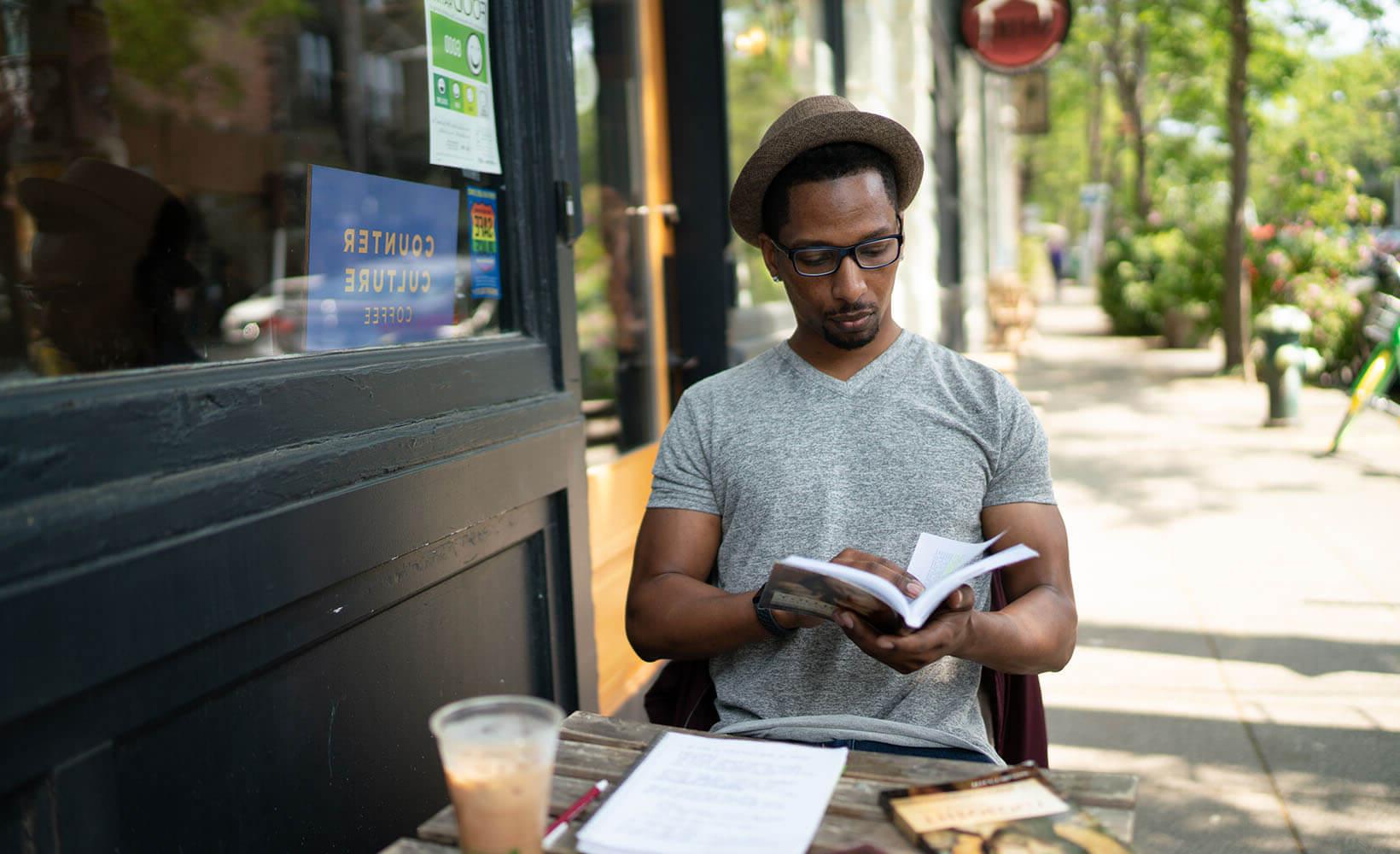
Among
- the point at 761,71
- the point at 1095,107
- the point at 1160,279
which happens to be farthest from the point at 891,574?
the point at 1095,107

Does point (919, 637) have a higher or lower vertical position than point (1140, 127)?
lower

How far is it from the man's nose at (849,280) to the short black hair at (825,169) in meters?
0.14

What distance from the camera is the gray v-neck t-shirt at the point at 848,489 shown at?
1938mm

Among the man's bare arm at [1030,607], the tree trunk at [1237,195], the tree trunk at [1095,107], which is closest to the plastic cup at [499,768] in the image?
the man's bare arm at [1030,607]

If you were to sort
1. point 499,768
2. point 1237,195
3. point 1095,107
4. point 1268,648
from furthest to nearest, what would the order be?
point 1095,107 → point 1237,195 → point 1268,648 → point 499,768

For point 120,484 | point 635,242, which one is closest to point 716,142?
point 635,242

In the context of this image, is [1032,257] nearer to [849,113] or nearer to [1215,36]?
[1215,36]

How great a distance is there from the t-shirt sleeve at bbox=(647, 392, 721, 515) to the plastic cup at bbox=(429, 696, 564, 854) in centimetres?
94

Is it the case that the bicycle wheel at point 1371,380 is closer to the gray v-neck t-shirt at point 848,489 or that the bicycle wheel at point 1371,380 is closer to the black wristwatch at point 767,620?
the gray v-neck t-shirt at point 848,489

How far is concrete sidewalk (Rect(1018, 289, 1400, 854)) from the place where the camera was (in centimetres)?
330

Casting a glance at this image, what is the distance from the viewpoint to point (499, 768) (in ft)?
3.73

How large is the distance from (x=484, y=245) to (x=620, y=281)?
5.34 ft

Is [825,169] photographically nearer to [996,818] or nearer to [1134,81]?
[996,818]

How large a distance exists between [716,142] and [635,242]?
0.51 metres
